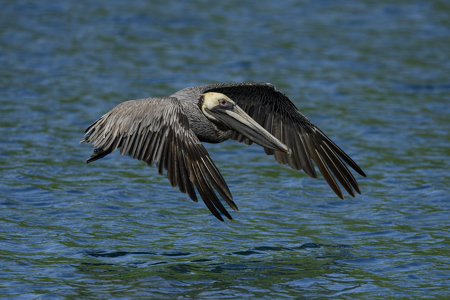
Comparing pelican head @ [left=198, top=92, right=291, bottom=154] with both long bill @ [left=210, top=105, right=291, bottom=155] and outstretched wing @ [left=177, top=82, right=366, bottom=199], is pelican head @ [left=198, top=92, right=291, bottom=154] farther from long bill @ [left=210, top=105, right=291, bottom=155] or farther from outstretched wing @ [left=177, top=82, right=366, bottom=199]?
outstretched wing @ [left=177, top=82, right=366, bottom=199]

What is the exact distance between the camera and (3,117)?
1388cm

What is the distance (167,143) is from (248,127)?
4.05 ft

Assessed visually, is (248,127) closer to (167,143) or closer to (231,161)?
(167,143)

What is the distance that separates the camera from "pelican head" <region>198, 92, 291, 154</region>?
8.35 metres

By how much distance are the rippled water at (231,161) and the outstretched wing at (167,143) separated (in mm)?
1091

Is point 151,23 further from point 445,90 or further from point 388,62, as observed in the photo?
point 445,90

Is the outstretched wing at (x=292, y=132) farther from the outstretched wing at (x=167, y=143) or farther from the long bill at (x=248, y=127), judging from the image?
the outstretched wing at (x=167, y=143)

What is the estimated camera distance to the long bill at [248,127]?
8289 millimetres

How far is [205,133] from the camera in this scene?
880cm

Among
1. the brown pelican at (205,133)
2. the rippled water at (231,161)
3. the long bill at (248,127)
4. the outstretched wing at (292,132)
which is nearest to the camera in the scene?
the brown pelican at (205,133)

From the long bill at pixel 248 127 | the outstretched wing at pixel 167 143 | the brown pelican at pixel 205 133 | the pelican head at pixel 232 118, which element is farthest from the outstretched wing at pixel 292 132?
the outstretched wing at pixel 167 143

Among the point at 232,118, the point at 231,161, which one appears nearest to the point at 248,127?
the point at 232,118

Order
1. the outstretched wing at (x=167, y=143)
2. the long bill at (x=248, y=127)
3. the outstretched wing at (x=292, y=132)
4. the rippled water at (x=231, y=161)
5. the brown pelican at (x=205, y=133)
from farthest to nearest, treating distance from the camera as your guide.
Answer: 1. the outstretched wing at (x=292, y=132)
2. the long bill at (x=248, y=127)
3. the rippled water at (x=231, y=161)
4. the brown pelican at (x=205, y=133)
5. the outstretched wing at (x=167, y=143)

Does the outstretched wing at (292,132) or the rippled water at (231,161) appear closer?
the rippled water at (231,161)
